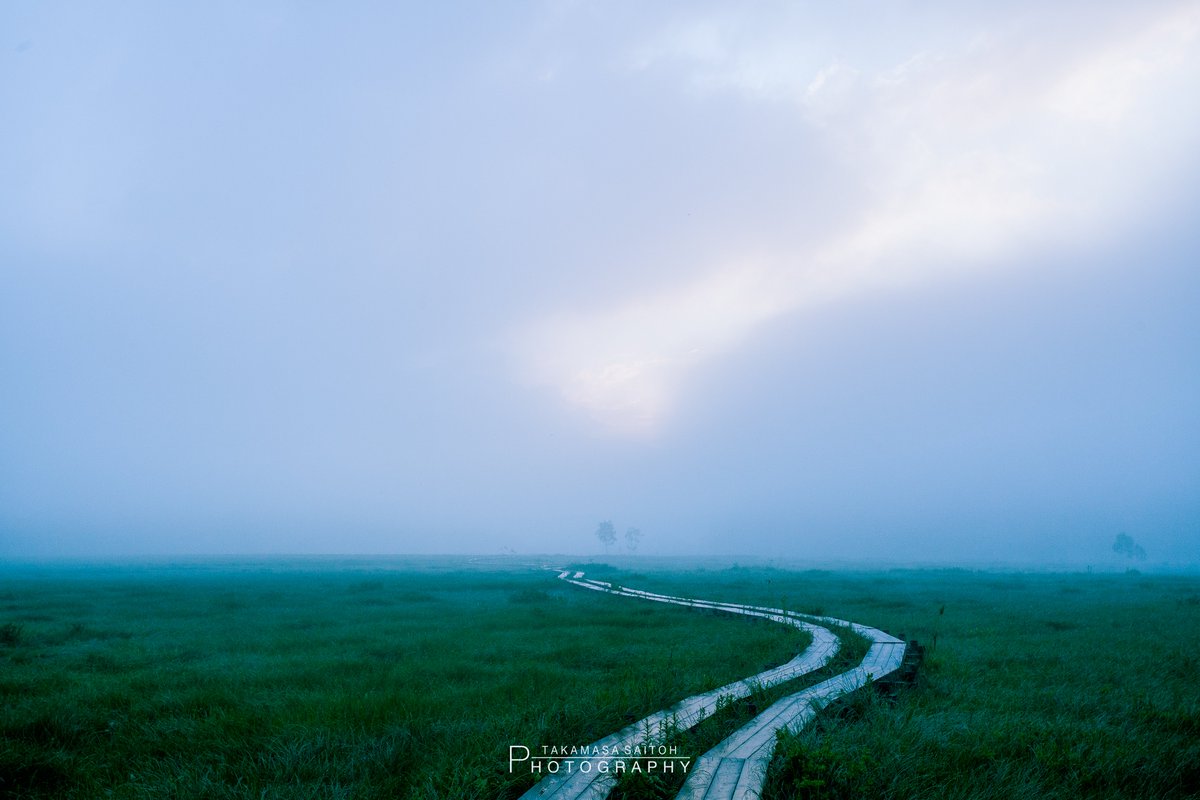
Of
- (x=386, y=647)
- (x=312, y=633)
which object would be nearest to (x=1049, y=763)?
(x=386, y=647)

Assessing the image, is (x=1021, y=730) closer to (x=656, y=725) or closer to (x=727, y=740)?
(x=727, y=740)

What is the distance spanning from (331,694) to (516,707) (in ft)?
13.5

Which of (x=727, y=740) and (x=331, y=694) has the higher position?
(x=727, y=740)

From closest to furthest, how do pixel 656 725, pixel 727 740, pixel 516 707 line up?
pixel 727 740
pixel 656 725
pixel 516 707

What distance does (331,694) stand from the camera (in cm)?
1205

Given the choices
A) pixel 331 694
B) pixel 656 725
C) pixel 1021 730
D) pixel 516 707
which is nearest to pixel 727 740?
pixel 656 725

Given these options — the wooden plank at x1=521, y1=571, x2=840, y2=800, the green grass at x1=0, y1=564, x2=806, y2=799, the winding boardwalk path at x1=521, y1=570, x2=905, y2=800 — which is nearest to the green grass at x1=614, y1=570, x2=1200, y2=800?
the winding boardwalk path at x1=521, y1=570, x2=905, y2=800

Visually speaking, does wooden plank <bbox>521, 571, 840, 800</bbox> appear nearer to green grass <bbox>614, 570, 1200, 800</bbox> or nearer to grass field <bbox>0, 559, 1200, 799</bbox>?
grass field <bbox>0, 559, 1200, 799</bbox>

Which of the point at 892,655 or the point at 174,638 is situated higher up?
the point at 892,655

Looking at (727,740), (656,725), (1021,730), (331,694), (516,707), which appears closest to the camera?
(727,740)

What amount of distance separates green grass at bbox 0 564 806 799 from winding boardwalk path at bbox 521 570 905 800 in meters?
0.42

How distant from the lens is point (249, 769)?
7.88m

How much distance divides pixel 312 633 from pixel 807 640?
1764 cm

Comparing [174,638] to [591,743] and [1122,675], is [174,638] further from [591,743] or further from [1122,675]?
[1122,675]
